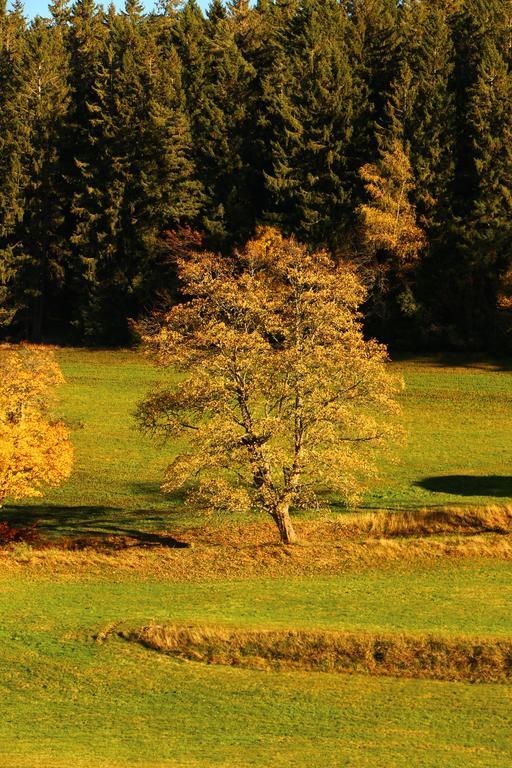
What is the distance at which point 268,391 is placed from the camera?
4734cm

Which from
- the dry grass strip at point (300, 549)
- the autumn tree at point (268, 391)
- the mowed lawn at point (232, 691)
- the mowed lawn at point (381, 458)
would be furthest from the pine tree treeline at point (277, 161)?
the mowed lawn at point (232, 691)

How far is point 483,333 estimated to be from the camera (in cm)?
8906

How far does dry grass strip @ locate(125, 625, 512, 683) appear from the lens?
108 feet

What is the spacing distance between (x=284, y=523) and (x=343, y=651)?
1388 centimetres

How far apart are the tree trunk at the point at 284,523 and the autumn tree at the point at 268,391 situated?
4 centimetres

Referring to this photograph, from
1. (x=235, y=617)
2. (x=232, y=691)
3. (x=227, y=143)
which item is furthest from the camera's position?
(x=227, y=143)

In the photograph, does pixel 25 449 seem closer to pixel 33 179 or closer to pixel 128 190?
pixel 128 190

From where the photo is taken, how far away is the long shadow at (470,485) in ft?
180

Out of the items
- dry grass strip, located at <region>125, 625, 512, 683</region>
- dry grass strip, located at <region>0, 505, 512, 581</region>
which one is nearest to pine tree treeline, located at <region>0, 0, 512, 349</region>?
dry grass strip, located at <region>0, 505, 512, 581</region>

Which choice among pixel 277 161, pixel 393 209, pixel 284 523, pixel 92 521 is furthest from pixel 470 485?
pixel 277 161

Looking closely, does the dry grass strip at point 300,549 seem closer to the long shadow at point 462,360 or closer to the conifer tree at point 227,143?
the long shadow at point 462,360

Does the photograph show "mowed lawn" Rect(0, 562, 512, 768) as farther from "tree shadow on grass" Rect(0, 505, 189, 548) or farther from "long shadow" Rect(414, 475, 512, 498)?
"long shadow" Rect(414, 475, 512, 498)

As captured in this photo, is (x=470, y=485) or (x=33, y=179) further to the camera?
(x=33, y=179)

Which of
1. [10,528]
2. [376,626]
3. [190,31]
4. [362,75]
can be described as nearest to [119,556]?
[10,528]
